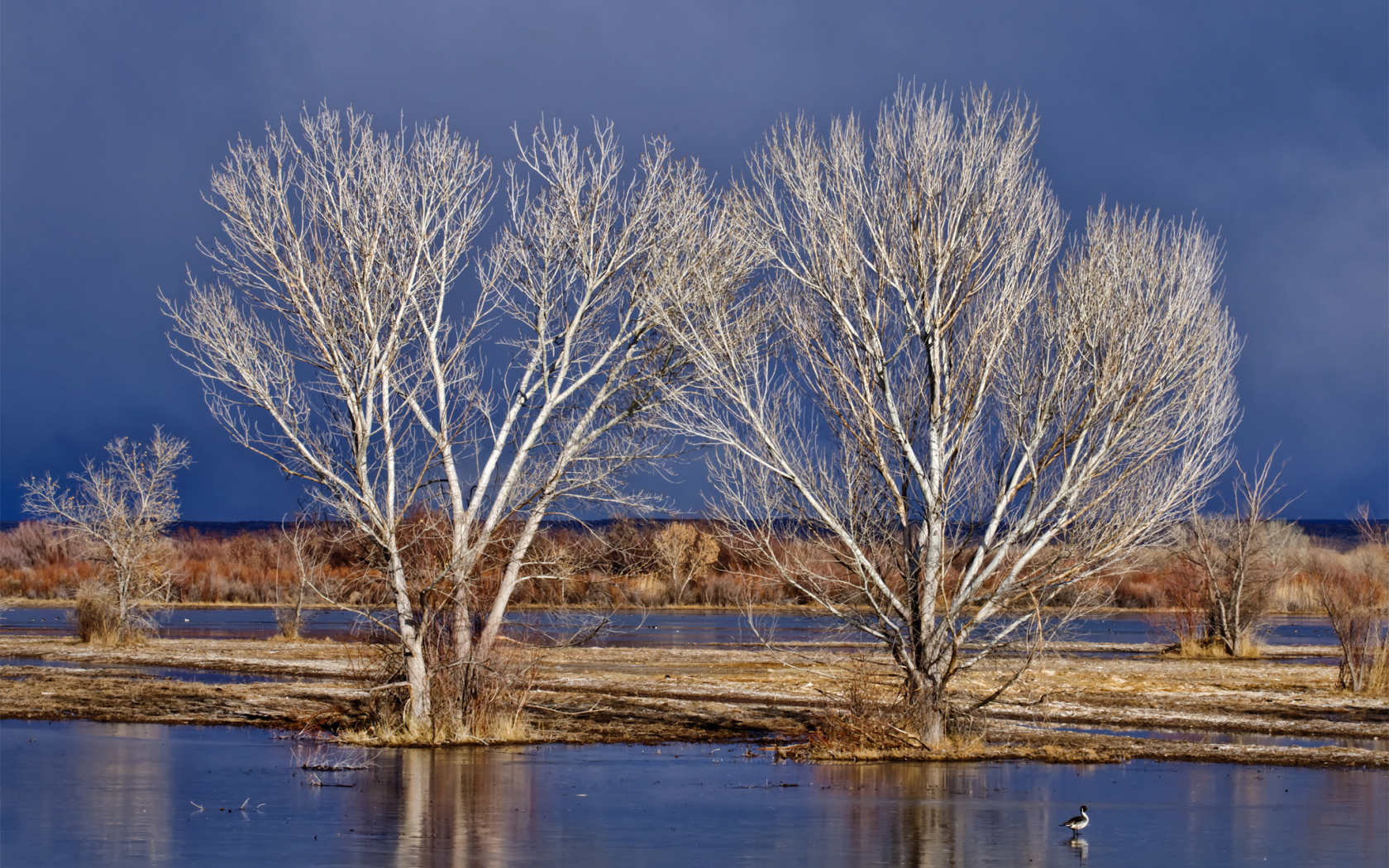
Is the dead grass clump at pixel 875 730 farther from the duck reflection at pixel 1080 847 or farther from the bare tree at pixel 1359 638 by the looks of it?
the bare tree at pixel 1359 638

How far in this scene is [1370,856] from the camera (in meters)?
11.9

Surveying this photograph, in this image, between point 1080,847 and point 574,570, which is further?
point 574,570

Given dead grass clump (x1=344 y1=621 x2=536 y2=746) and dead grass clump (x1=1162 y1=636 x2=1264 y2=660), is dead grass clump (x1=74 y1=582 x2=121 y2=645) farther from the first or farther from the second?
dead grass clump (x1=1162 y1=636 x2=1264 y2=660)

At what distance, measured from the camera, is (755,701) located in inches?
1061

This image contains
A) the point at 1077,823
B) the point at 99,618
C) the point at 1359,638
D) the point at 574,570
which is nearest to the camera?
the point at 1077,823

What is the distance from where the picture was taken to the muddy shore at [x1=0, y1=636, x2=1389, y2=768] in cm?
2045

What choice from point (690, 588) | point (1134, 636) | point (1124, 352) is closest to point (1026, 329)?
point (1124, 352)

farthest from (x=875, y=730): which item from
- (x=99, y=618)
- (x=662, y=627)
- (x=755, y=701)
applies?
(x=662, y=627)

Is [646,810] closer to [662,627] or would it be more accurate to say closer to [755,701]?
[755,701]

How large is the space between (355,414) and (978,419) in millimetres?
8818

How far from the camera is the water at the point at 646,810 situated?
38.8 feet

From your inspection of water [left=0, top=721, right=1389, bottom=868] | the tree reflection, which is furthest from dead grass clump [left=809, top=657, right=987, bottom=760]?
the tree reflection

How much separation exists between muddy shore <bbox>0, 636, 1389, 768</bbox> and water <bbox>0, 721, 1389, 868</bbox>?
1.75 metres

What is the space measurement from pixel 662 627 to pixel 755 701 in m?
33.2
